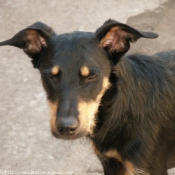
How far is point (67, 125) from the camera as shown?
2691mm

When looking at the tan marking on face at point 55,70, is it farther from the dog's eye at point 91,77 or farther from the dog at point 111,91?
the dog's eye at point 91,77

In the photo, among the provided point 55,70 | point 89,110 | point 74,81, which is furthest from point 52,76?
point 89,110

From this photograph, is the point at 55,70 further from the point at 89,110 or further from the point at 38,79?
the point at 38,79

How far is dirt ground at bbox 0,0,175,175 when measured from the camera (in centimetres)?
412

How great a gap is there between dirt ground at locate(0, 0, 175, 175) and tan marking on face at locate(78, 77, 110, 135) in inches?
46.0

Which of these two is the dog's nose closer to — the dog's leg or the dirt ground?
the dog's leg

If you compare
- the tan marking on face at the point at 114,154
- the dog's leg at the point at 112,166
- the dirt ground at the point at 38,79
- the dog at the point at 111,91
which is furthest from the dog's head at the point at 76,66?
the dirt ground at the point at 38,79

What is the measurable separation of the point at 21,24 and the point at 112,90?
3.36 m

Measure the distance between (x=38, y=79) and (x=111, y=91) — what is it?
2133 mm

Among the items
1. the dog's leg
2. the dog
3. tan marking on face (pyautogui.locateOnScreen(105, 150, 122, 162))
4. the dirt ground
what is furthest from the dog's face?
the dirt ground

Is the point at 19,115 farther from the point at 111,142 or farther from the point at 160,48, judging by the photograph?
the point at 160,48

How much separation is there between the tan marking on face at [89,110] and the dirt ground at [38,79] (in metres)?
1.17

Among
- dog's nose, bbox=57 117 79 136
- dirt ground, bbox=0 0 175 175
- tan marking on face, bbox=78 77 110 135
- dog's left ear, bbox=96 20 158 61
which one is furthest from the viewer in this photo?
dirt ground, bbox=0 0 175 175

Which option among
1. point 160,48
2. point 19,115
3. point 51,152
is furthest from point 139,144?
point 160,48
